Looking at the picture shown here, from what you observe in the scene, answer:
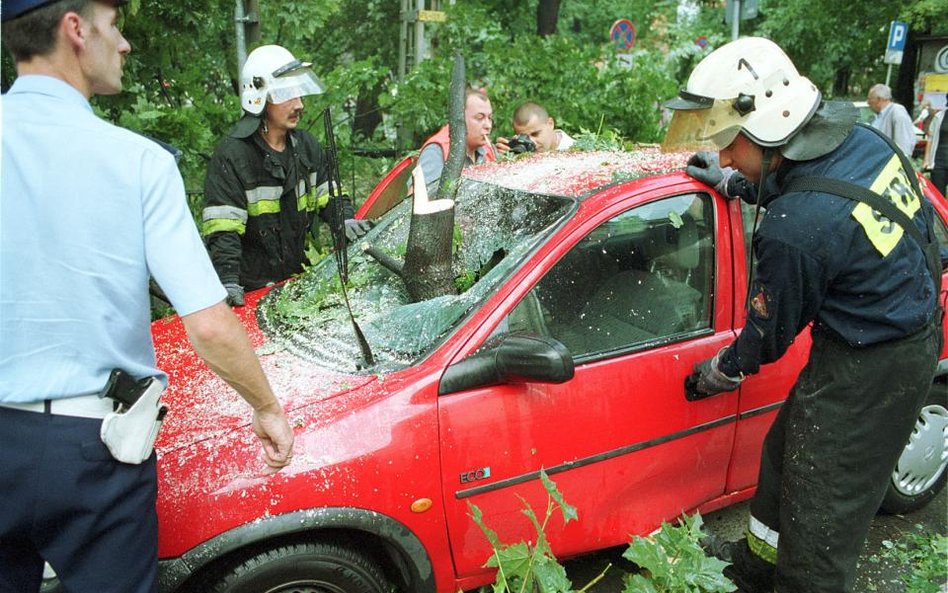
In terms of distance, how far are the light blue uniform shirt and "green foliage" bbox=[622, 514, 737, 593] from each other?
1.49 meters

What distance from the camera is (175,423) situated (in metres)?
2.19

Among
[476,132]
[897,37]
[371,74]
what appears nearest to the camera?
[476,132]

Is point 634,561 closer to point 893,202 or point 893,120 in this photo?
point 893,202

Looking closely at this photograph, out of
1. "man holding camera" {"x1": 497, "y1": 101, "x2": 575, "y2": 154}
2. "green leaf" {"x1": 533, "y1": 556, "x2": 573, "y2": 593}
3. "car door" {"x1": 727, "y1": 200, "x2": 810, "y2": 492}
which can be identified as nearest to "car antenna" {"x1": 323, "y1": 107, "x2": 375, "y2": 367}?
"green leaf" {"x1": 533, "y1": 556, "x2": 573, "y2": 593}

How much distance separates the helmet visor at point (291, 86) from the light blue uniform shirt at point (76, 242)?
2267 millimetres

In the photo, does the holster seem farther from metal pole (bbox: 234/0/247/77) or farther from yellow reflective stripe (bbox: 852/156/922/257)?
metal pole (bbox: 234/0/247/77)

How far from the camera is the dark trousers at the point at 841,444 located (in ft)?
7.59

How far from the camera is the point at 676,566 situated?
2.30 m

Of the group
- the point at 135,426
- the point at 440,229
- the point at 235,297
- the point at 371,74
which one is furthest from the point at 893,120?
the point at 135,426

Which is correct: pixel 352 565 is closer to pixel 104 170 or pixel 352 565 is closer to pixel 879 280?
pixel 104 170

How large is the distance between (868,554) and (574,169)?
78.9 inches

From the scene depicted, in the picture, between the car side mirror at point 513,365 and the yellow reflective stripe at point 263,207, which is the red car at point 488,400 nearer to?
the car side mirror at point 513,365

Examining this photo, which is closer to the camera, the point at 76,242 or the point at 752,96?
the point at 76,242

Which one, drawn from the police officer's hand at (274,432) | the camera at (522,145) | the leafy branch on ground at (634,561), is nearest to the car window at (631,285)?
the leafy branch on ground at (634,561)
